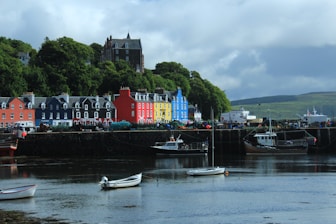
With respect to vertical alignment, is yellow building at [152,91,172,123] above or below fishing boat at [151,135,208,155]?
above

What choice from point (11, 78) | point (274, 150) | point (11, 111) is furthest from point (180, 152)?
point (11, 78)

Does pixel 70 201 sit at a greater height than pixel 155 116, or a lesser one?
lesser

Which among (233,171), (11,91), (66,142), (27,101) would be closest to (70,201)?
(233,171)

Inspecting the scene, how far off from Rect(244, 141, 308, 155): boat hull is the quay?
157 centimetres

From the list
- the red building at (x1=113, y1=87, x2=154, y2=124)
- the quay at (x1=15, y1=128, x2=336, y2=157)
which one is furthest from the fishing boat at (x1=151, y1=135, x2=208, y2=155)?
the red building at (x1=113, y1=87, x2=154, y2=124)

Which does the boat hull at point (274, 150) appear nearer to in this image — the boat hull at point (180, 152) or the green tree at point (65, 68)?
the boat hull at point (180, 152)

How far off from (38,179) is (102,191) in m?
10.2

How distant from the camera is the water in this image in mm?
35656

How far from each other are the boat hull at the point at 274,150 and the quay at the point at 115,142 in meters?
1.57

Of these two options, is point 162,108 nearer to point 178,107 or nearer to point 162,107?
A: point 162,107

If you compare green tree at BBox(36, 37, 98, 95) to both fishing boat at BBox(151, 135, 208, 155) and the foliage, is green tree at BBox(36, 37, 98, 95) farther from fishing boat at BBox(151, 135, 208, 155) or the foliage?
fishing boat at BBox(151, 135, 208, 155)

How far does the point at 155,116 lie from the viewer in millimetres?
124125

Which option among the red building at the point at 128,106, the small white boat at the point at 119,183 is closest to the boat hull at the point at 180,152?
the small white boat at the point at 119,183

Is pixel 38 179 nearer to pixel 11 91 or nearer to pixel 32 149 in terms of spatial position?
pixel 32 149
